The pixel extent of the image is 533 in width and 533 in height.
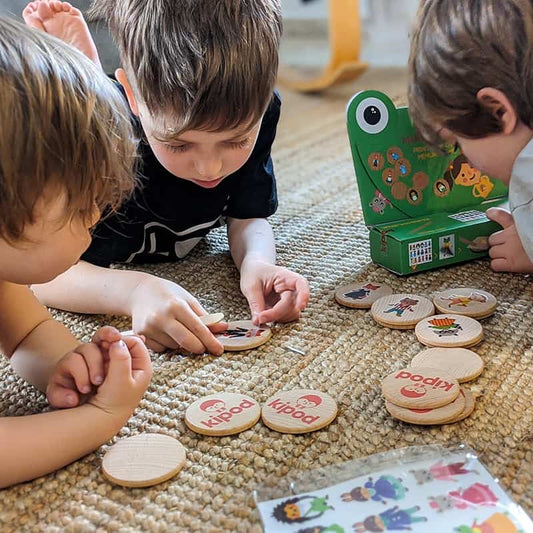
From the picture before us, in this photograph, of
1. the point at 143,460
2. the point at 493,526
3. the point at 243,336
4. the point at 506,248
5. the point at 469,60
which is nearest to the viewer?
the point at 493,526

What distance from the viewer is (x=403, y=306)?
3.13 feet

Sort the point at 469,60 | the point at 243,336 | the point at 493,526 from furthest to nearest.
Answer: the point at 243,336 < the point at 469,60 < the point at 493,526

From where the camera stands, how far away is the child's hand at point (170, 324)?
881mm

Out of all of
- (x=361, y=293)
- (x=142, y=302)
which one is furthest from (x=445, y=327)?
(x=142, y=302)

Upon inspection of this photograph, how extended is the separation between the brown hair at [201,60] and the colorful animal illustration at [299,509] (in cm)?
44

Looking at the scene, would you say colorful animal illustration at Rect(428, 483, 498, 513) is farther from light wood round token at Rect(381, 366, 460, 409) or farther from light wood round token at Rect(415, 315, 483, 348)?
light wood round token at Rect(415, 315, 483, 348)

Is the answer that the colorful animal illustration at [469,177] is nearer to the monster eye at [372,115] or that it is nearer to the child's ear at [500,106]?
the monster eye at [372,115]

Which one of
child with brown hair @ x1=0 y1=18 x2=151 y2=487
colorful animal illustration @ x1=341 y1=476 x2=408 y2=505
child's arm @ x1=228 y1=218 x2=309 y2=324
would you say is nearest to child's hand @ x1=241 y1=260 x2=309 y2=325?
child's arm @ x1=228 y1=218 x2=309 y2=324

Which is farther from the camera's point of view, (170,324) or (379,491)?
(170,324)

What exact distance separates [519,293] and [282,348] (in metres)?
0.33

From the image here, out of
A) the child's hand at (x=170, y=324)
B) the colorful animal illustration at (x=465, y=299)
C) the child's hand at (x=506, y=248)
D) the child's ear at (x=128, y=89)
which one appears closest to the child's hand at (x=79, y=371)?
the child's hand at (x=170, y=324)

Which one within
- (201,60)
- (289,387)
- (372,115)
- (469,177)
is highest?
(201,60)

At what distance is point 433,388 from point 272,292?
301 millimetres

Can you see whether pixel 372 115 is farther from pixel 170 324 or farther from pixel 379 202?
pixel 170 324
